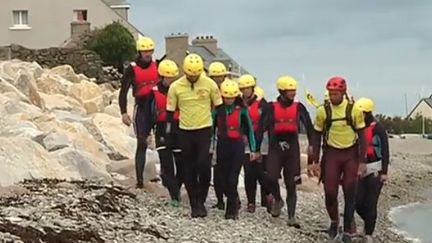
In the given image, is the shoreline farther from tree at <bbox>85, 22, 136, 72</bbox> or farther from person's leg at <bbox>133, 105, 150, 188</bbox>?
tree at <bbox>85, 22, 136, 72</bbox>

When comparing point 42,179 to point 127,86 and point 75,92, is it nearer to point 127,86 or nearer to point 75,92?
point 127,86

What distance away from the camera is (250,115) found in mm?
17656

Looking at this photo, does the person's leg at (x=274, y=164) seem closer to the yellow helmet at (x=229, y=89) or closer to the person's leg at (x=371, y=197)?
the yellow helmet at (x=229, y=89)

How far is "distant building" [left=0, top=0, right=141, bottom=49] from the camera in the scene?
55.7 meters

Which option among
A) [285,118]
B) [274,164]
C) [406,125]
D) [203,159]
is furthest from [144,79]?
[406,125]

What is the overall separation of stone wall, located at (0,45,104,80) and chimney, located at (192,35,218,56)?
1466cm

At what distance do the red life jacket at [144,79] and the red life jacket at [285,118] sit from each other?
1959 mm

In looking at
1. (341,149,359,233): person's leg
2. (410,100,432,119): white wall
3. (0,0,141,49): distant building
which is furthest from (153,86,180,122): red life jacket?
(410,100,432,119): white wall

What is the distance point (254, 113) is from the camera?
59.1ft

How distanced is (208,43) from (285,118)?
142 feet

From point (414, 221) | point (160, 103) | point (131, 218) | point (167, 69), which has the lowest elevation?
point (414, 221)

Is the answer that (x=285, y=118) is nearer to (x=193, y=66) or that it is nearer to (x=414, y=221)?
(x=193, y=66)

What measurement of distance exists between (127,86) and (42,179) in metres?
2.10

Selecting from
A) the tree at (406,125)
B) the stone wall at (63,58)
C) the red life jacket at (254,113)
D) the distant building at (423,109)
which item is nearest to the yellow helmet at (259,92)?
the red life jacket at (254,113)
